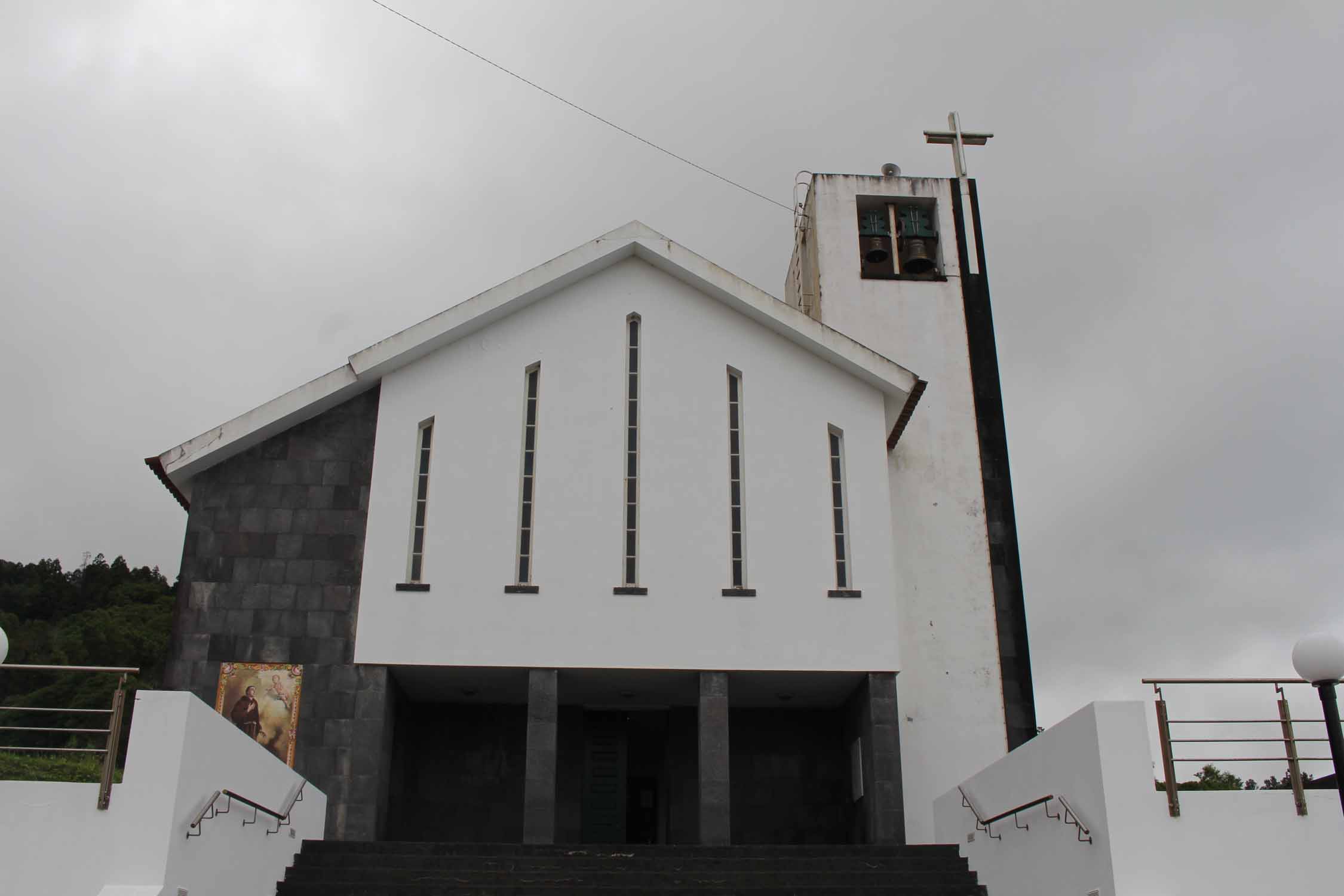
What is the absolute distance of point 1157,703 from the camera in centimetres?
1122

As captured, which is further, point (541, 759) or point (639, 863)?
point (541, 759)

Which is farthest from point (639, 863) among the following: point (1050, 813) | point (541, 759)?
point (1050, 813)

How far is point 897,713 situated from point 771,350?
5.87m

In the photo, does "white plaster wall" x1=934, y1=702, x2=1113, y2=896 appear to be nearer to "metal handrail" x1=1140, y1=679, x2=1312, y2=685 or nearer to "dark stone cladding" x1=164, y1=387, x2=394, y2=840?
"metal handrail" x1=1140, y1=679, x2=1312, y2=685

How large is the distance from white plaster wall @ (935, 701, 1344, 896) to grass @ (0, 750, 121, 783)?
85.4 ft

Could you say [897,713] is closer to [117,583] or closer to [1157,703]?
[1157,703]

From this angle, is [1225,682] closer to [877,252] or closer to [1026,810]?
[1026,810]

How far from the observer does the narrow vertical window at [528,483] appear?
60.4 feet

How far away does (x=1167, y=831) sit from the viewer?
1053 centimetres

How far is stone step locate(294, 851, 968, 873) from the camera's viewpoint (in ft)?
Result: 47.0

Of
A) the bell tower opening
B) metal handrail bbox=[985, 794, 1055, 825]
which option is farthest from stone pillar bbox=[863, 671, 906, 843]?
the bell tower opening

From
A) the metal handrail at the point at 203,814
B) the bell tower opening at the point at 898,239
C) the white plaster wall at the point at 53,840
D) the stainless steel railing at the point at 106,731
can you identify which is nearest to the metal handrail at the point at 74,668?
the stainless steel railing at the point at 106,731

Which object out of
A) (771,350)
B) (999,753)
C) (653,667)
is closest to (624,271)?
(771,350)

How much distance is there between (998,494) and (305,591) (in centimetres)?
1156
